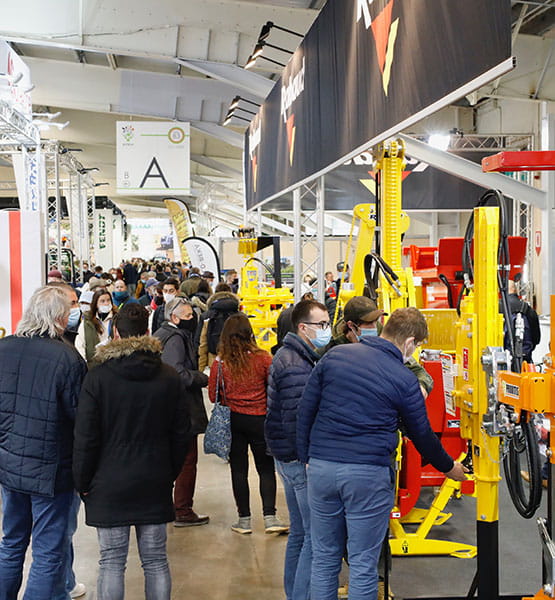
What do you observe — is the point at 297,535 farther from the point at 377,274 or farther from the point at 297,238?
the point at 297,238

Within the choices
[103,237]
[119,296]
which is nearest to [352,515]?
[119,296]

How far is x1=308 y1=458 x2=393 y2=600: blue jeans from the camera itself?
278cm

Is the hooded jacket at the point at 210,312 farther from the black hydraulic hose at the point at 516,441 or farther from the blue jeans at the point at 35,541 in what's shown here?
the black hydraulic hose at the point at 516,441

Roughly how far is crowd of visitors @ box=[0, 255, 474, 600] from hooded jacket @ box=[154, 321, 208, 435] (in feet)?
2.49

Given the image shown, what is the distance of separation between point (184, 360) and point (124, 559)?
5.35 ft

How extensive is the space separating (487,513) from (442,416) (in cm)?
161

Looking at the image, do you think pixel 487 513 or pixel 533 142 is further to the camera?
pixel 533 142

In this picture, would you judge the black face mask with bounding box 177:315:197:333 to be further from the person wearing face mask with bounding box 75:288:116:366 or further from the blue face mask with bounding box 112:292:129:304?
the blue face mask with bounding box 112:292:129:304

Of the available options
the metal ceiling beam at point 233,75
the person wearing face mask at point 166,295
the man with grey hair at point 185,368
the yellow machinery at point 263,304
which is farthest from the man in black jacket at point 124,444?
the metal ceiling beam at point 233,75

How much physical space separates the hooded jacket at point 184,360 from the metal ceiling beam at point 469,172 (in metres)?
5.78

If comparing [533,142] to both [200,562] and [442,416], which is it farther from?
[200,562]

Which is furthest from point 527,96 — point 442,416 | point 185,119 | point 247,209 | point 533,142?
point 442,416

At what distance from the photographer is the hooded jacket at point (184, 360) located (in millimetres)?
4484

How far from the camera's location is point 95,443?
2.93 meters
